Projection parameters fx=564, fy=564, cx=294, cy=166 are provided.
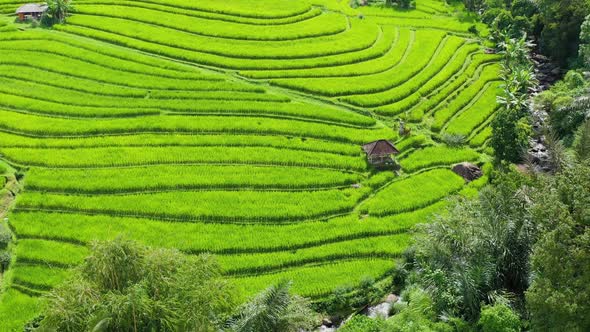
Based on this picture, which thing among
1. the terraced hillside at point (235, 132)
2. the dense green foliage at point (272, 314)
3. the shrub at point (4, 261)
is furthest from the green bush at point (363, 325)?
the shrub at point (4, 261)

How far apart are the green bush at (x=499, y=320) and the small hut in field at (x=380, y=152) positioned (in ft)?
51.1

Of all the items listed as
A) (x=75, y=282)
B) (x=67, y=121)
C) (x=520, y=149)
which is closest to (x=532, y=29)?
(x=520, y=149)

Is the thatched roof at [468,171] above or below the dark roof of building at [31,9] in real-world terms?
below

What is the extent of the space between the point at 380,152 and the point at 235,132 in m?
10.2

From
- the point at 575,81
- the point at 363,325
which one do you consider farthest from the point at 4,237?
the point at 575,81

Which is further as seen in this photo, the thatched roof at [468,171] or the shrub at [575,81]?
the shrub at [575,81]

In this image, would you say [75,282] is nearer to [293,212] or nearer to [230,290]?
[230,290]

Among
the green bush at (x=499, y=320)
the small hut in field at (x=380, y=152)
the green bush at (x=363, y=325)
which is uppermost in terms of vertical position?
the small hut in field at (x=380, y=152)

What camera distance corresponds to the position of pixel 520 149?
35500 mm

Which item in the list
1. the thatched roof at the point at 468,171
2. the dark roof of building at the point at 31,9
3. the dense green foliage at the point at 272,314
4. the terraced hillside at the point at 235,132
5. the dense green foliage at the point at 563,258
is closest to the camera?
the dense green foliage at the point at 563,258

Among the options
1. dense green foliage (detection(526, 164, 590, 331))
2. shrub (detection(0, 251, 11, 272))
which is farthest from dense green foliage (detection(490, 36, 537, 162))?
shrub (detection(0, 251, 11, 272))

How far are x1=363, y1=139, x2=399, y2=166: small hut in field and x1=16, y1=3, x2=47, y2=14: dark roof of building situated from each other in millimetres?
36989

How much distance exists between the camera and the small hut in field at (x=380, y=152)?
36.6 meters

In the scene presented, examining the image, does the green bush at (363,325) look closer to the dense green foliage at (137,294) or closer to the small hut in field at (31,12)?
the dense green foliage at (137,294)
